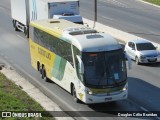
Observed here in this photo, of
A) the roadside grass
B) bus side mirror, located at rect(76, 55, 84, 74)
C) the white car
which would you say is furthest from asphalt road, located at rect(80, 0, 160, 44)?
bus side mirror, located at rect(76, 55, 84, 74)

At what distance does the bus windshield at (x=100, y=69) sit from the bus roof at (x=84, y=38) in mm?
269

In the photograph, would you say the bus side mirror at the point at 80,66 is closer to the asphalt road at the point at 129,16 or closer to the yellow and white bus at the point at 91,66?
the yellow and white bus at the point at 91,66

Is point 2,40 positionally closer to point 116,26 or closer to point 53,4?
point 53,4

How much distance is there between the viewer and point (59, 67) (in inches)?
914

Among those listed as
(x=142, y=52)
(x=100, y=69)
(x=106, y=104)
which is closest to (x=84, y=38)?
(x=100, y=69)

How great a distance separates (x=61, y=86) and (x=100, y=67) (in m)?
3.71

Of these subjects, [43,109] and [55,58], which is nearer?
[43,109]

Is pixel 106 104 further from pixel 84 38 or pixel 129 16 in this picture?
pixel 129 16

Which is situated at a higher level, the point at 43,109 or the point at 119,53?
the point at 119,53

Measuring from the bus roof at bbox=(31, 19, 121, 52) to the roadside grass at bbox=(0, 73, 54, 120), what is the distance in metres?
3.31

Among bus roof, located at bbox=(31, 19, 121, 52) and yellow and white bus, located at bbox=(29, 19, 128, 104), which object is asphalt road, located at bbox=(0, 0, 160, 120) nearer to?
yellow and white bus, located at bbox=(29, 19, 128, 104)

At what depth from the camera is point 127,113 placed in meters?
20.0

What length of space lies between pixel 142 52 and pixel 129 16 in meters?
22.3

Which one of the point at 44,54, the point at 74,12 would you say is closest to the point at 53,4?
the point at 74,12
